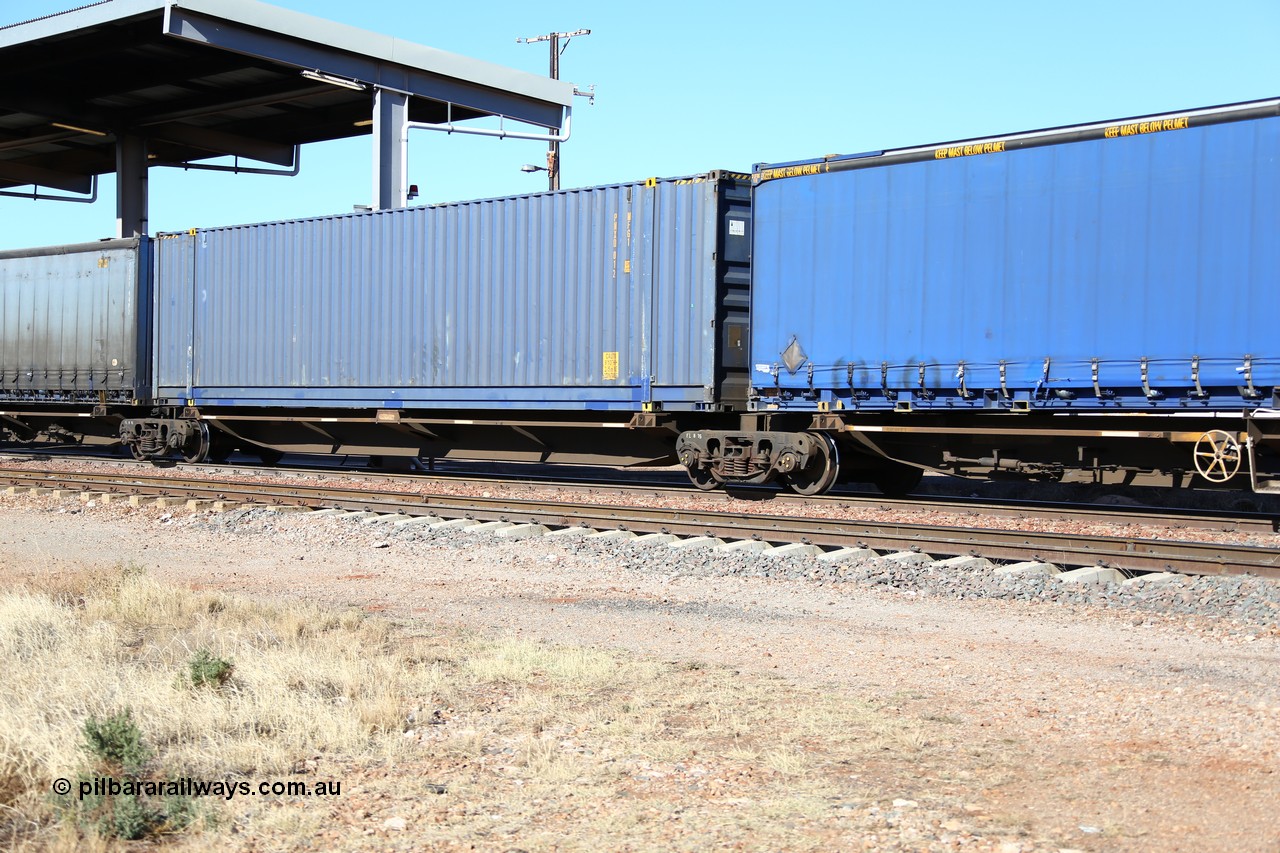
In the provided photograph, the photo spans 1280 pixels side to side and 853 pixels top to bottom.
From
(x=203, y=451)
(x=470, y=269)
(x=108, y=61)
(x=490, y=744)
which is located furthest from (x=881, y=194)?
(x=108, y=61)

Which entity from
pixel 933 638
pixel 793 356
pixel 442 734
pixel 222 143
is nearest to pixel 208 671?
pixel 442 734

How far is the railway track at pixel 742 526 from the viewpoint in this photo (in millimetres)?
9023

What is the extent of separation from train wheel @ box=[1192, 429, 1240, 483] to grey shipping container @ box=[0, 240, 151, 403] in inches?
635

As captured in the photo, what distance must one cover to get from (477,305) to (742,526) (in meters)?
6.36

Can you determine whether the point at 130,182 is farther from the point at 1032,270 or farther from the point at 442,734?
the point at 442,734

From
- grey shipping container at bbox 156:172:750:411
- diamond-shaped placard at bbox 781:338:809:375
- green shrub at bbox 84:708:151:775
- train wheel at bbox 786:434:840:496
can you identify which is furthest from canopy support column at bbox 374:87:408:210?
green shrub at bbox 84:708:151:775

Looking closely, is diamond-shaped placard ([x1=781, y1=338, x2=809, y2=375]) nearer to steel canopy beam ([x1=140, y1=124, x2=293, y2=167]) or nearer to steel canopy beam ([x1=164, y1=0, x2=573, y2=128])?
steel canopy beam ([x1=164, y1=0, x2=573, y2=128])

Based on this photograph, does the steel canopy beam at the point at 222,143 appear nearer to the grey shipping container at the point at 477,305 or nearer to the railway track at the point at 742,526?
the grey shipping container at the point at 477,305

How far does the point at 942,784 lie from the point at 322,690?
10.2ft

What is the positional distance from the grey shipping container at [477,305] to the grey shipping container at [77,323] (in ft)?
1.27

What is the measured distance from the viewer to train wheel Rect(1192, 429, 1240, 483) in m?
10.7

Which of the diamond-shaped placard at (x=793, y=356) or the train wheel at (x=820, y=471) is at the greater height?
the diamond-shaped placard at (x=793, y=356)

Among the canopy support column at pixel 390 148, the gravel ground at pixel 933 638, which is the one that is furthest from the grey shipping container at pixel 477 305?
the canopy support column at pixel 390 148

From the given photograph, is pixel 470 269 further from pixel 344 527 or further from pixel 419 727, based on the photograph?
pixel 419 727
